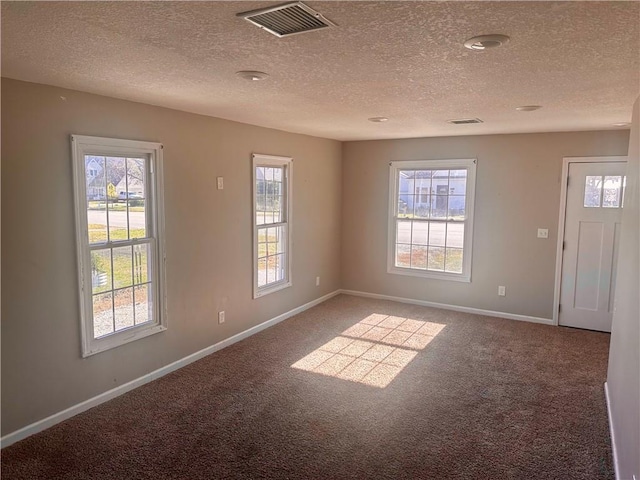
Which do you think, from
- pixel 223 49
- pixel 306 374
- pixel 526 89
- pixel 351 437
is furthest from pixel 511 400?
pixel 223 49

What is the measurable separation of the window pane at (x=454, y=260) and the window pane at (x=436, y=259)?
8cm

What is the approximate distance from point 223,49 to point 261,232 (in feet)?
9.97

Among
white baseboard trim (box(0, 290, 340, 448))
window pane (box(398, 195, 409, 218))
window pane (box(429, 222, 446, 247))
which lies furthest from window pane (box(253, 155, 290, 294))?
window pane (box(429, 222, 446, 247))

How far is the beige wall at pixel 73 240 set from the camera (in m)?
2.77

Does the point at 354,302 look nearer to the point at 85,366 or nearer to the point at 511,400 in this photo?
the point at 511,400

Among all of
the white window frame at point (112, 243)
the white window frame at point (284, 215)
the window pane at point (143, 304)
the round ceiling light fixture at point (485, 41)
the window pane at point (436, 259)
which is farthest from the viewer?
the window pane at point (436, 259)

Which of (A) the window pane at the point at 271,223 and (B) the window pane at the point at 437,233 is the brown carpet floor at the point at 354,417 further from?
(B) the window pane at the point at 437,233

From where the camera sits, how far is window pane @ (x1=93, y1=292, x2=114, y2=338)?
331 cm

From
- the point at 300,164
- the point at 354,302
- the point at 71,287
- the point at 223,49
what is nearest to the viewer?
the point at 223,49

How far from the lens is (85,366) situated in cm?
323

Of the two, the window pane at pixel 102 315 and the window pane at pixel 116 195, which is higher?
the window pane at pixel 116 195

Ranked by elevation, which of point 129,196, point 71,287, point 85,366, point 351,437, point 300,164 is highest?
point 300,164

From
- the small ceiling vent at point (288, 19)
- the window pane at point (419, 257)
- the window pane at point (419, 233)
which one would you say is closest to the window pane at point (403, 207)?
the window pane at point (419, 233)

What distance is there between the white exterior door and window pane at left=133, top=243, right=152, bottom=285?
178 inches
